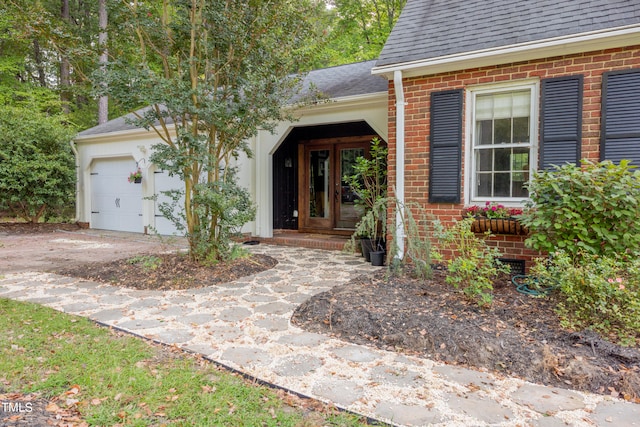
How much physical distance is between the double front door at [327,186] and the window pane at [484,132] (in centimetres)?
345

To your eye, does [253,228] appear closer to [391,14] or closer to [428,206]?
[428,206]

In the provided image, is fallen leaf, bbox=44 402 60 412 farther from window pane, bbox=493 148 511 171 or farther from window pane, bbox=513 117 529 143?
window pane, bbox=513 117 529 143

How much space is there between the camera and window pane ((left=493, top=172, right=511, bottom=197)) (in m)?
4.90

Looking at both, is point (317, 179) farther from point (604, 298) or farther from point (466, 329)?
point (604, 298)

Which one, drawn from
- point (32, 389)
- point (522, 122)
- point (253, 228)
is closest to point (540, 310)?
point (522, 122)

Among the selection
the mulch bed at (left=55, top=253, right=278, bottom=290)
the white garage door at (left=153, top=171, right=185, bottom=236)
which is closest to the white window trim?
the mulch bed at (left=55, top=253, right=278, bottom=290)

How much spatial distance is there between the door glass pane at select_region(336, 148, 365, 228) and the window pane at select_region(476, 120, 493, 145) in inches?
141

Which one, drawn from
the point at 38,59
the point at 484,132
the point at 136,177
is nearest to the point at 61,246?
the point at 136,177

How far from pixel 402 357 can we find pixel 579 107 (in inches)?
140

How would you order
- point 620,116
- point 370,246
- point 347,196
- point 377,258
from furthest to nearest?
point 347,196 < point 370,246 < point 377,258 < point 620,116

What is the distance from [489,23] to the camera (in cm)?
491

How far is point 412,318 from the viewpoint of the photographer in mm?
3123

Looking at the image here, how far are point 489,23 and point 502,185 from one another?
2.04 m

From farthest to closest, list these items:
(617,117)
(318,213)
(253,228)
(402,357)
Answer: (318,213) → (253,228) → (617,117) → (402,357)
